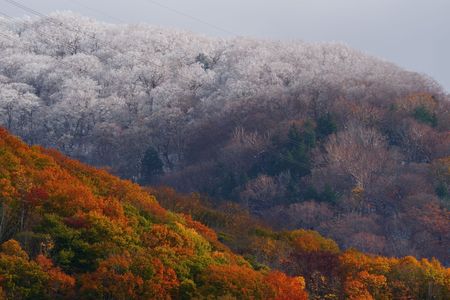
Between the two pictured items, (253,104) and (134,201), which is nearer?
(134,201)

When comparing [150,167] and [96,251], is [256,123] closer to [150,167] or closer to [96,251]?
[150,167]

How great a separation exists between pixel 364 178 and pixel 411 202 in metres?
6.72

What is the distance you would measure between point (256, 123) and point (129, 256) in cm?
5335

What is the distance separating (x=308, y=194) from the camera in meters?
72.8

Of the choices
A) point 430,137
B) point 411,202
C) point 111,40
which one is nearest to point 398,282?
point 411,202

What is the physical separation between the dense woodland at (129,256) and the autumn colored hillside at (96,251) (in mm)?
51

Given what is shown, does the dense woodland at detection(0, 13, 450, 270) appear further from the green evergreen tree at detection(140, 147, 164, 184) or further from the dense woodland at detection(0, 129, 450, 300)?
the dense woodland at detection(0, 129, 450, 300)

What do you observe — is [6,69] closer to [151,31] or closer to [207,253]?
[151,31]

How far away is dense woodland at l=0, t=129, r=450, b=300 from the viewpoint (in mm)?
34531

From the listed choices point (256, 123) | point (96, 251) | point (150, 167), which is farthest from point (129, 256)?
point (256, 123)

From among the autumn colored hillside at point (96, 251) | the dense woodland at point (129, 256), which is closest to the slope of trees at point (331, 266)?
the dense woodland at point (129, 256)

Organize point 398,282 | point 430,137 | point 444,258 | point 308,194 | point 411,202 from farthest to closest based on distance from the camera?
1. point 430,137
2. point 308,194
3. point 411,202
4. point 444,258
5. point 398,282

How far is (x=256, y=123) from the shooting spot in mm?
89062

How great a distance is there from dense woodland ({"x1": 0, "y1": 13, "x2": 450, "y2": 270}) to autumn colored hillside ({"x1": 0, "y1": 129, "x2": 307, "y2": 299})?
24.8 meters
